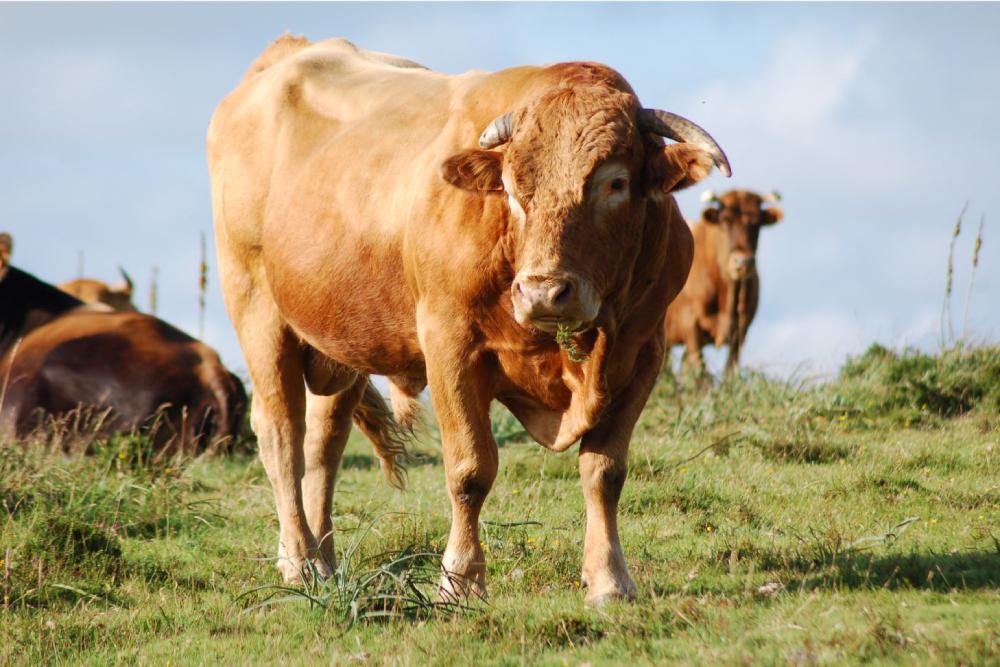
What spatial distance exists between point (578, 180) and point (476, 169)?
0.46m

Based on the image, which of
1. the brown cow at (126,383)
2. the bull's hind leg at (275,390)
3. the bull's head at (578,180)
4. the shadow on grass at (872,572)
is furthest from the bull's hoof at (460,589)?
the brown cow at (126,383)

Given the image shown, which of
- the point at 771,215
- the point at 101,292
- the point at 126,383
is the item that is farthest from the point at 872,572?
the point at 101,292

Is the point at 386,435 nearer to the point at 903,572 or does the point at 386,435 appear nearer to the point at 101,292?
the point at 903,572

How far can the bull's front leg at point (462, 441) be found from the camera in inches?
223

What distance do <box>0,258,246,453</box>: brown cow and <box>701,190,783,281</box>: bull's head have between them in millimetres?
7687

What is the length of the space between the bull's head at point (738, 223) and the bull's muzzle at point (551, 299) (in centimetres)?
1214

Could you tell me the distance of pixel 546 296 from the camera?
4.95 meters

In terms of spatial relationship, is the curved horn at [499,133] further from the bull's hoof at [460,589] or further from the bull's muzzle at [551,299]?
the bull's hoof at [460,589]

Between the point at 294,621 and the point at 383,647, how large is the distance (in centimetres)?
69

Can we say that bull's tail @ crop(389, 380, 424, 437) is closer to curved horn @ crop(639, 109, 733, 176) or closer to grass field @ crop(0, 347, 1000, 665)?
grass field @ crop(0, 347, 1000, 665)

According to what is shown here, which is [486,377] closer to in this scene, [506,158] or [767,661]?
[506,158]

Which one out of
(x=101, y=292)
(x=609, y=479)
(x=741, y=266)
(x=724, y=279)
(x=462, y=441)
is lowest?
(x=101, y=292)

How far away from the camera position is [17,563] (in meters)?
6.75

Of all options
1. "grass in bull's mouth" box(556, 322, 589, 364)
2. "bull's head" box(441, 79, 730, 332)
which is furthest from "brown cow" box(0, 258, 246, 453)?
"bull's head" box(441, 79, 730, 332)
